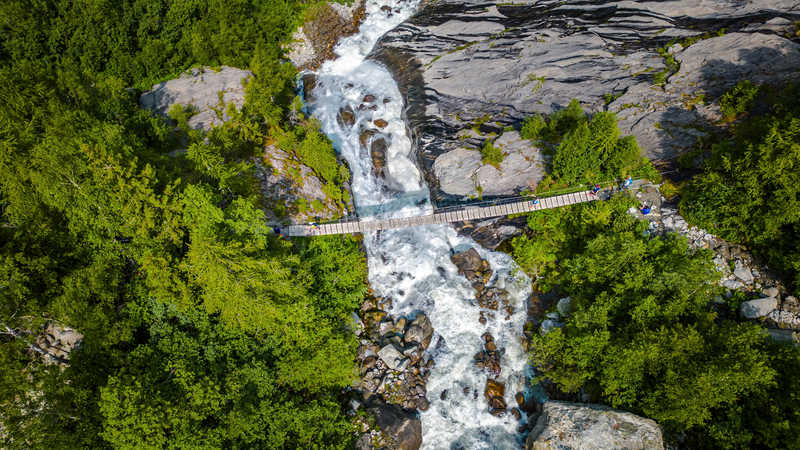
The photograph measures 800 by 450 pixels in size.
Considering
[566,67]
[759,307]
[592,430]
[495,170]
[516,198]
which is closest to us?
[592,430]

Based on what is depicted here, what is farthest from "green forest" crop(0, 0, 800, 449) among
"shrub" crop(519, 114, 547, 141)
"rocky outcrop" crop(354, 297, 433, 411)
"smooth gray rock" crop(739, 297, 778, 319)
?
"shrub" crop(519, 114, 547, 141)

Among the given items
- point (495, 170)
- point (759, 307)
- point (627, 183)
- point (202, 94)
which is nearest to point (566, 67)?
point (495, 170)

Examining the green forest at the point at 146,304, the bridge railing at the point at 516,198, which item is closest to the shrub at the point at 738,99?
the bridge railing at the point at 516,198

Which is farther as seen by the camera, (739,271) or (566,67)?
(566,67)

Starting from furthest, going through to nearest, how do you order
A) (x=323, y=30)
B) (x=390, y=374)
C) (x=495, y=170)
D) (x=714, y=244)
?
(x=323, y=30) < (x=495, y=170) < (x=390, y=374) < (x=714, y=244)

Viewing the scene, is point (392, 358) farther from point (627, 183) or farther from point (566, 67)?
point (566, 67)

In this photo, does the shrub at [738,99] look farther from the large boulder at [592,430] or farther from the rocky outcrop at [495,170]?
the large boulder at [592,430]

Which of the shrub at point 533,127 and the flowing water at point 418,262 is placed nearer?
the flowing water at point 418,262
